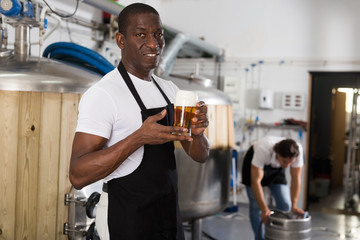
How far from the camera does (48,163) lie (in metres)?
2.58

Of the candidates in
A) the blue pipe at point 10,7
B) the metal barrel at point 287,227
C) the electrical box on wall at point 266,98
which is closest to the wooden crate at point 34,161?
the blue pipe at point 10,7

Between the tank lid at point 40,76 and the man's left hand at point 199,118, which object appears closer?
the man's left hand at point 199,118

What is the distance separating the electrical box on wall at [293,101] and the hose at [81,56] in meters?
4.62

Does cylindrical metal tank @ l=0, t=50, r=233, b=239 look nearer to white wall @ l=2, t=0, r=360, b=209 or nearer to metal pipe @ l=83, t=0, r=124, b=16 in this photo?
metal pipe @ l=83, t=0, r=124, b=16

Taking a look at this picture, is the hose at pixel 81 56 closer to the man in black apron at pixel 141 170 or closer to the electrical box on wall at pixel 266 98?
the man in black apron at pixel 141 170

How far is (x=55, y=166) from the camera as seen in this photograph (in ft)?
8.55

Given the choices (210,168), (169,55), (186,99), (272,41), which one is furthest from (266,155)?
(272,41)

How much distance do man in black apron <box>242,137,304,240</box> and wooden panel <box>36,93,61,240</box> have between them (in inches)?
83.7

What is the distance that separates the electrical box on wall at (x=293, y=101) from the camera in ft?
23.5

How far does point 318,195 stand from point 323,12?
3692mm

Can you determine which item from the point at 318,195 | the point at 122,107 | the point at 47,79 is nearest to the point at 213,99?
the point at 47,79

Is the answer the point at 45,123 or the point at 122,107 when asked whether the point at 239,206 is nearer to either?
the point at 45,123

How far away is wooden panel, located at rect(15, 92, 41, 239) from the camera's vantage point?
2.48 m

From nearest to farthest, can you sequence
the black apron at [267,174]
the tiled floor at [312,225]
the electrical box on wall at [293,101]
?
the black apron at [267,174] → the tiled floor at [312,225] → the electrical box on wall at [293,101]
